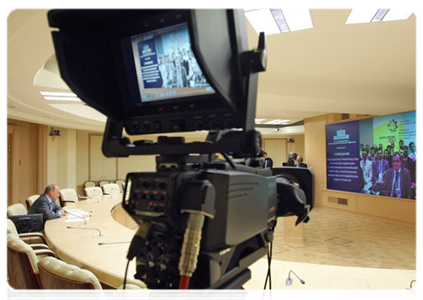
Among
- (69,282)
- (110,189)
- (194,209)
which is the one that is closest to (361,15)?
(194,209)

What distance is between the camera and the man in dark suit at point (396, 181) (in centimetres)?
691

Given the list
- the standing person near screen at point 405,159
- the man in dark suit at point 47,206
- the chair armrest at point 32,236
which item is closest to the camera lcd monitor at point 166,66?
the chair armrest at point 32,236

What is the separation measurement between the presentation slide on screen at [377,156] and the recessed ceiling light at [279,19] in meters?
5.07

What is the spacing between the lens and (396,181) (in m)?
7.14

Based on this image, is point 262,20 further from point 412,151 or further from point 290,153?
point 412,151

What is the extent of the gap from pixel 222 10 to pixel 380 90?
6.10 meters

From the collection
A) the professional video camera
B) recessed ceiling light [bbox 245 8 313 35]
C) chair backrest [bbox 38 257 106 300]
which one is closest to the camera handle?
the professional video camera

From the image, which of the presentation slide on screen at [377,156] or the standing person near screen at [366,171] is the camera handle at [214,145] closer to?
the presentation slide on screen at [377,156]

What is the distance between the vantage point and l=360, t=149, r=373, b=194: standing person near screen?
7871mm

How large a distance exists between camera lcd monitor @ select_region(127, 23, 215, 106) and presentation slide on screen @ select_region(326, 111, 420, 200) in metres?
7.36

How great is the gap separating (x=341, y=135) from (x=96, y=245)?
25.5 ft

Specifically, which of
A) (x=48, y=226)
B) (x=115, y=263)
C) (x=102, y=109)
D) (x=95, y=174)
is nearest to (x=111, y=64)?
(x=102, y=109)

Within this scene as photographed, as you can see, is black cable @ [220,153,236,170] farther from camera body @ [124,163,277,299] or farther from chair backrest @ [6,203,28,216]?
chair backrest @ [6,203,28,216]

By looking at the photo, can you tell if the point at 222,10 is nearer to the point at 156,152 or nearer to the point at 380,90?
the point at 156,152
